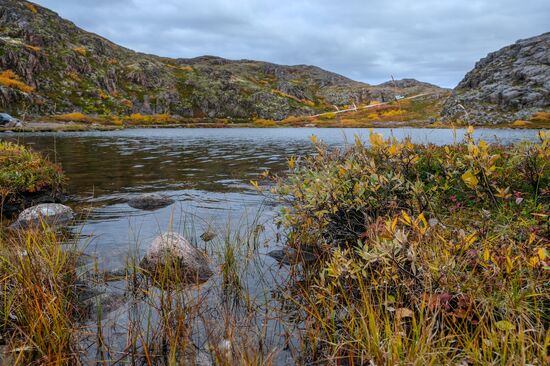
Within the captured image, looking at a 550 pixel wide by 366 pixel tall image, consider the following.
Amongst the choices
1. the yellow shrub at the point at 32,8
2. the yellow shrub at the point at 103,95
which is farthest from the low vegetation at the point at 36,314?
the yellow shrub at the point at 32,8

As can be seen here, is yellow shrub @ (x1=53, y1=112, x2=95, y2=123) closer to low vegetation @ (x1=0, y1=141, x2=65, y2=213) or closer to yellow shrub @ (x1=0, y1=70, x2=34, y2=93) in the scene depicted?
yellow shrub @ (x1=0, y1=70, x2=34, y2=93)

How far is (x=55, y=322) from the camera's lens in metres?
3.97

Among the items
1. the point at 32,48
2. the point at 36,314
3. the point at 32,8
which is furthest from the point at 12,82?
the point at 36,314

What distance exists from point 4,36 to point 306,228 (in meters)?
150

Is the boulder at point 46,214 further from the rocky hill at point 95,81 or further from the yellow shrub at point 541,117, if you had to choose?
the yellow shrub at point 541,117

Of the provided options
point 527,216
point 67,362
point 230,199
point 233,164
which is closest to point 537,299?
point 527,216

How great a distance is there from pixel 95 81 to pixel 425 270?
470 ft

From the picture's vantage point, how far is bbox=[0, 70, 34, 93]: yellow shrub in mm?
90750

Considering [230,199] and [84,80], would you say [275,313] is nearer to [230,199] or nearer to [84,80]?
[230,199]

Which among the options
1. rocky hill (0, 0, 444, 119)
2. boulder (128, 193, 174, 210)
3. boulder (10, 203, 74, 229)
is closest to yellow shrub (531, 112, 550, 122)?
rocky hill (0, 0, 444, 119)

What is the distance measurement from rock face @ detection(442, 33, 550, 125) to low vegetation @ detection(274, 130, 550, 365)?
79.7 metres

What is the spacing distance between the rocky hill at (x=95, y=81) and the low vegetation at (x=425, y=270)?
78.9 metres

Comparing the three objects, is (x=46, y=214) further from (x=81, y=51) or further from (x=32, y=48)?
(x=81, y=51)

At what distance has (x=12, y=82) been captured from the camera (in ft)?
302
